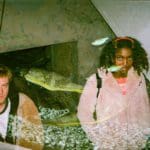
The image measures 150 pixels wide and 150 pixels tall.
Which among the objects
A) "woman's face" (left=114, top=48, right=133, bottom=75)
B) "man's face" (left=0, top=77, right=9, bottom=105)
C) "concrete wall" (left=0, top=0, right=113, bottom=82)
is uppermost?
"concrete wall" (left=0, top=0, right=113, bottom=82)

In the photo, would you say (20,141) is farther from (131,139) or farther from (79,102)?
(131,139)

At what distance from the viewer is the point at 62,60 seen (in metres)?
2.69

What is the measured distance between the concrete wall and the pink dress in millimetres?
203

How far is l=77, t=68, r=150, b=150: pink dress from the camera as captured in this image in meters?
2.69

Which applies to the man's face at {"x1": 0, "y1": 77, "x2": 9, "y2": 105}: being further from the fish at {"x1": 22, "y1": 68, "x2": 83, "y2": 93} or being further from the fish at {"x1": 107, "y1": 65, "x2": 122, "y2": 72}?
the fish at {"x1": 107, "y1": 65, "x2": 122, "y2": 72}

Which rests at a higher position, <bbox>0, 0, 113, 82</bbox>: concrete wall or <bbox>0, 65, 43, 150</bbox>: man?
<bbox>0, 0, 113, 82</bbox>: concrete wall

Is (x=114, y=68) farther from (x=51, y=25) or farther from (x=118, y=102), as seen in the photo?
(x=51, y=25)

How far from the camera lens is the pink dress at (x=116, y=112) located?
2688 millimetres

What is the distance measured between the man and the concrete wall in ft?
1.29

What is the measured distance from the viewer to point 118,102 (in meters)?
2.70

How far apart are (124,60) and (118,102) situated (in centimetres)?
37

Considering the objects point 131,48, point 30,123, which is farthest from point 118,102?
point 30,123

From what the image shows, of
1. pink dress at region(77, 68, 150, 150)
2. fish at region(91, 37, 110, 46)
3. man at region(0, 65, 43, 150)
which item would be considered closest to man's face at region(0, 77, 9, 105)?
man at region(0, 65, 43, 150)

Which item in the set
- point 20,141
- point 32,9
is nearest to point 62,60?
point 32,9
